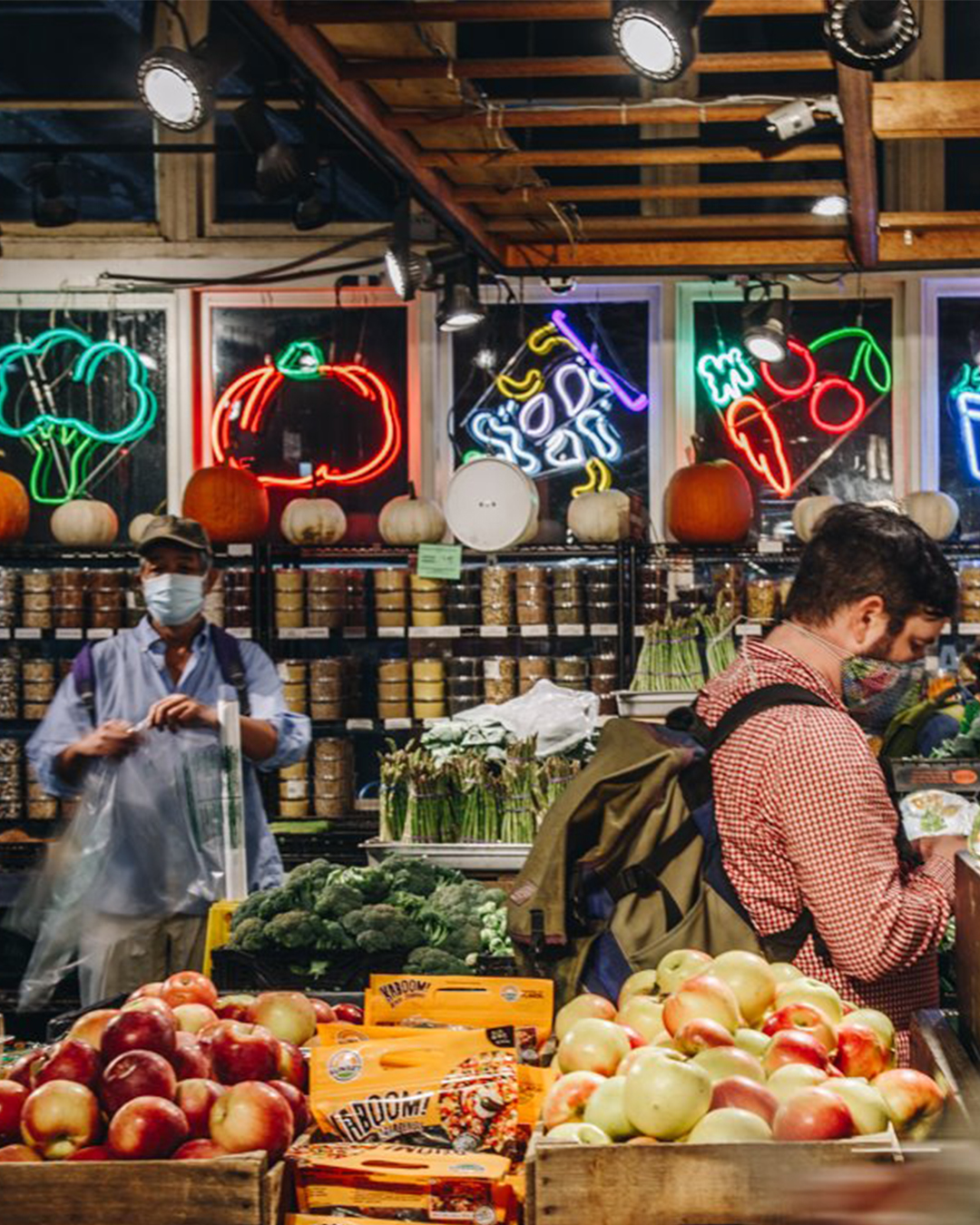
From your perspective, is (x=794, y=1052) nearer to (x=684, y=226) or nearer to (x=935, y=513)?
(x=684, y=226)

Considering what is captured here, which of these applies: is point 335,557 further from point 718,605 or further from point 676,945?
point 676,945

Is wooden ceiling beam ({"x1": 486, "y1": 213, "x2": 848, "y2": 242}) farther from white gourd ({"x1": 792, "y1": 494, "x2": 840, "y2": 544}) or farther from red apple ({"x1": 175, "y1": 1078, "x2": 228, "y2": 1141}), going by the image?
red apple ({"x1": 175, "y1": 1078, "x2": 228, "y2": 1141})

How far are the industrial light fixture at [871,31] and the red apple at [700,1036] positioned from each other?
2.91 m

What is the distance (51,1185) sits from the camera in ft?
6.81

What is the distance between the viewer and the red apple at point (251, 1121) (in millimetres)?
2188

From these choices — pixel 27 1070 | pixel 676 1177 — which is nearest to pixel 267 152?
pixel 27 1070

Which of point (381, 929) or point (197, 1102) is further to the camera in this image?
point (381, 929)

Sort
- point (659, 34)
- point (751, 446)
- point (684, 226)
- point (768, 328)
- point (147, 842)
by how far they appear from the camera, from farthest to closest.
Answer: point (751, 446), point (768, 328), point (684, 226), point (147, 842), point (659, 34)

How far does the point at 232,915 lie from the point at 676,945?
129 cm

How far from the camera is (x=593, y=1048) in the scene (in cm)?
235

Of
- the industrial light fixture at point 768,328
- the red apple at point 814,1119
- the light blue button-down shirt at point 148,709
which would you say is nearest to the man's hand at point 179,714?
the light blue button-down shirt at point 148,709

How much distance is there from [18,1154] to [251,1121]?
31 centimetres

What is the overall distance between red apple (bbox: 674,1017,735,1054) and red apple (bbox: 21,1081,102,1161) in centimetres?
82

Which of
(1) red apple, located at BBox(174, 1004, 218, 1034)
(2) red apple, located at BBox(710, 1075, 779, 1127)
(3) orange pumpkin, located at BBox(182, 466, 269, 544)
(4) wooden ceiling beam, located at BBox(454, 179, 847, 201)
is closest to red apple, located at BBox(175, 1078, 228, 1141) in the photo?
(1) red apple, located at BBox(174, 1004, 218, 1034)
